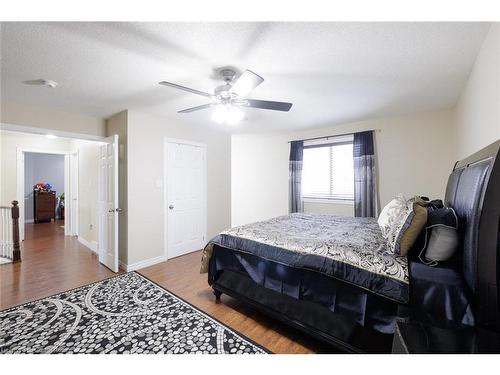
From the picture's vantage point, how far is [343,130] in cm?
407

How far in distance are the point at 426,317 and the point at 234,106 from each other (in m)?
2.12

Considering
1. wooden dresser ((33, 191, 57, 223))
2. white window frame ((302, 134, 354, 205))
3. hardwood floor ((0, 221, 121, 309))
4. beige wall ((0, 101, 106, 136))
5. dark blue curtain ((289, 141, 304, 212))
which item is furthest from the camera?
wooden dresser ((33, 191, 57, 223))

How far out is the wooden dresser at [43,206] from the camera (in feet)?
22.2

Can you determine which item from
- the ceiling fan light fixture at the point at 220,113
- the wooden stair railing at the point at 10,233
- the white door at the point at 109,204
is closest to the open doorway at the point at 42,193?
the wooden stair railing at the point at 10,233

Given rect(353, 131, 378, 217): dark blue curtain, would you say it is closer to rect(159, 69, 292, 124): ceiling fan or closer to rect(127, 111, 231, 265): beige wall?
rect(159, 69, 292, 124): ceiling fan

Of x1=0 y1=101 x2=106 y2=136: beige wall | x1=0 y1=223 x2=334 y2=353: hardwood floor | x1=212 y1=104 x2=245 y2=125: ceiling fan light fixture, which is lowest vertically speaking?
x1=0 y1=223 x2=334 y2=353: hardwood floor

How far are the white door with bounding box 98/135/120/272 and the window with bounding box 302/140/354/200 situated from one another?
3.35m

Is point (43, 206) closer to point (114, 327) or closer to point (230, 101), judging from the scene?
point (114, 327)

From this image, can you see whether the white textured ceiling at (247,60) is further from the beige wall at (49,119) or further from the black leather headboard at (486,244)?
the black leather headboard at (486,244)

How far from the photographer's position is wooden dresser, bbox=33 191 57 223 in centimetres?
678

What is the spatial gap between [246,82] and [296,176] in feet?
10.0

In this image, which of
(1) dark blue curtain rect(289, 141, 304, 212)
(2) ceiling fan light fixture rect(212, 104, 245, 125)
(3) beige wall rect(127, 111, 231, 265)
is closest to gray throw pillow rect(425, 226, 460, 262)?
(2) ceiling fan light fixture rect(212, 104, 245, 125)

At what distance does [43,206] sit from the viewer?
6863 millimetres
